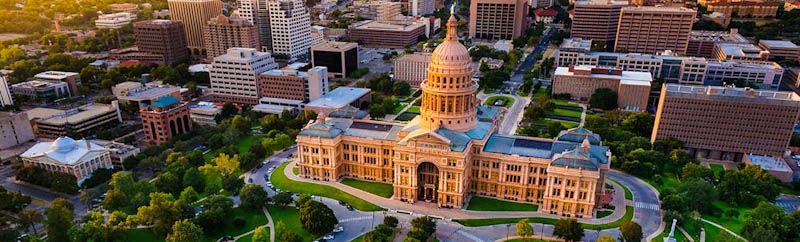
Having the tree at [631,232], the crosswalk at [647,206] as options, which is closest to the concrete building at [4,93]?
the tree at [631,232]

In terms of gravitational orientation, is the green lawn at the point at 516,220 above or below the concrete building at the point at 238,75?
below

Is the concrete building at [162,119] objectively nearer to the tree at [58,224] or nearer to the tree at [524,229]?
the tree at [58,224]

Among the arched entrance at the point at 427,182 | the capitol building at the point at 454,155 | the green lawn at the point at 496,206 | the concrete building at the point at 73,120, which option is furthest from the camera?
the concrete building at the point at 73,120

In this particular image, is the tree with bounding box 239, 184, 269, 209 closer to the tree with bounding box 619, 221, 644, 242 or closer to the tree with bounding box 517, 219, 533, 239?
the tree with bounding box 517, 219, 533, 239

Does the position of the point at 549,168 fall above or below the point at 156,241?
above

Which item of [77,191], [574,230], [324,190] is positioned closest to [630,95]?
[574,230]

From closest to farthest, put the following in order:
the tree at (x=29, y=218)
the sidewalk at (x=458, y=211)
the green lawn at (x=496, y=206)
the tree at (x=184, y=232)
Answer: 1. the tree at (x=184, y=232)
2. the tree at (x=29, y=218)
3. the sidewalk at (x=458, y=211)
4. the green lawn at (x=496, y=206)

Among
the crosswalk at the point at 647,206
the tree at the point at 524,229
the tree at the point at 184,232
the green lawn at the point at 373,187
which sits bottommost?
the green lawn at the point at 373,187

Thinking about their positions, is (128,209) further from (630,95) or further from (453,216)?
(630,95)
